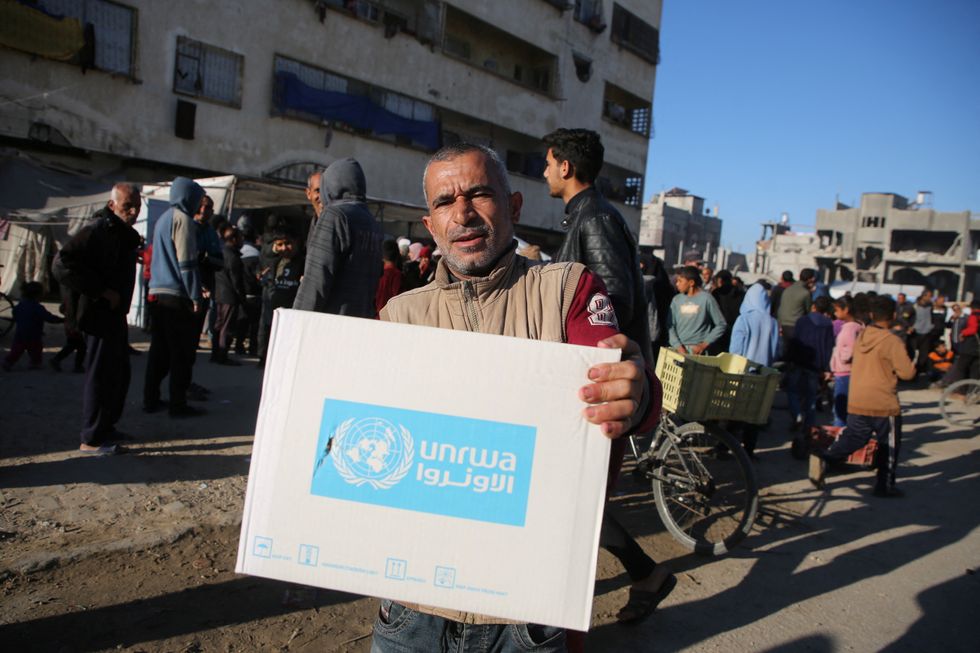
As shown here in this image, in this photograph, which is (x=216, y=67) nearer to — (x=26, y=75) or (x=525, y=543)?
(x=26, y=75)

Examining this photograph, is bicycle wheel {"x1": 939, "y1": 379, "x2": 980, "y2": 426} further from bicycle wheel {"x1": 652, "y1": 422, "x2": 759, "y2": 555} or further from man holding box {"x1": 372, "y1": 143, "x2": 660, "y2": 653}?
man holding box {"x1": 372, "y1": 143, "x2": 660, "y2": 653}

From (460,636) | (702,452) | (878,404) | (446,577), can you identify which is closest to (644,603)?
(702,452)

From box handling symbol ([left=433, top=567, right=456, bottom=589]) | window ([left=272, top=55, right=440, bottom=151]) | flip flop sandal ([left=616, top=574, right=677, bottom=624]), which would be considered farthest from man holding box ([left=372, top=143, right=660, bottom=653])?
window ([left=272, top=55, right=440, bottom=151])

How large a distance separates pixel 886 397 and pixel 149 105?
17303 millimetres

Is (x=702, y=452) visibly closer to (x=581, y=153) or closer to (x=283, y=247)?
(x=581, y=153)

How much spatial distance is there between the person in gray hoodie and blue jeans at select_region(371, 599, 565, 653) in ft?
14.8

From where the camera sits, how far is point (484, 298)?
1595 millimetres

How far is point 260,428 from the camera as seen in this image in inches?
53.3

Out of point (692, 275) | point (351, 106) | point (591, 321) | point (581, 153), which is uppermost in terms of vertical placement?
point (351, 106)

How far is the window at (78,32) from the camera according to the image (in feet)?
44.4

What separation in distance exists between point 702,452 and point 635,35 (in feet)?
104

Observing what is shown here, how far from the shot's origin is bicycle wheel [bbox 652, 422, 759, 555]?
413 cm

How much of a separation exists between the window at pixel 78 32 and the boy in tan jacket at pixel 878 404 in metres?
16.9

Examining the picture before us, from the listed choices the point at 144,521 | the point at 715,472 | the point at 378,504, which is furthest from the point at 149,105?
the point at 378,504
